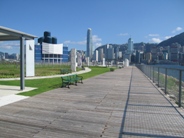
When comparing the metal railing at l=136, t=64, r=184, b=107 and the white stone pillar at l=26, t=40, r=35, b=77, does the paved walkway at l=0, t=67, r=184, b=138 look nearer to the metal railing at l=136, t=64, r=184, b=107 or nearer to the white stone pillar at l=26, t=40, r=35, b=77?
the metal railing at l=136, t=64, r=184, b=107

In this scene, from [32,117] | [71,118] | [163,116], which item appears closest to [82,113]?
[71,118]

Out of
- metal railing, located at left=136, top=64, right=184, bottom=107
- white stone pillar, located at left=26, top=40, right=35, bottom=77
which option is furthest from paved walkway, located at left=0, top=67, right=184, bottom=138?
white stone pillar, located at left=26, top=40, right=35, bottom=77

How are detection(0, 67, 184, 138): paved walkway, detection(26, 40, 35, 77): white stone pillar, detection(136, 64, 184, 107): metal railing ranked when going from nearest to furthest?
detection(0, 67, 184, 138): paved walkway, detection(136, 64, 184, 107): metal railing, detection(26, 40, 35, 77): white stone pillar

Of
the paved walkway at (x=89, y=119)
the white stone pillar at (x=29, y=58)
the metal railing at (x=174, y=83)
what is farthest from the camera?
the white stone pillar at (x=29, y=58)

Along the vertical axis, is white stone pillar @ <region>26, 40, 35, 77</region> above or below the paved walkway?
above

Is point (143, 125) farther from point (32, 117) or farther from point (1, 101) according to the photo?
point (1, 101)

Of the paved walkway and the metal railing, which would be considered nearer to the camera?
the paved walkway

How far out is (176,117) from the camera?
5379mm

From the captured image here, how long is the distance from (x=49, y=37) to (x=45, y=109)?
407 ft

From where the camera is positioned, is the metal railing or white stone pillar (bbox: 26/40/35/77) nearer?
the metal railing

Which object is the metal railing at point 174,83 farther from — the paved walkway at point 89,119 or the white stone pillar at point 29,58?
the white stone pillar at point 29,58

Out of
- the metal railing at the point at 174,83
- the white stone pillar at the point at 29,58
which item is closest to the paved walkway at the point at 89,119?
the metal railing at the point at 174,83

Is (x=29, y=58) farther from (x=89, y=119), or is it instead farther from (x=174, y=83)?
(x=89, y=119)

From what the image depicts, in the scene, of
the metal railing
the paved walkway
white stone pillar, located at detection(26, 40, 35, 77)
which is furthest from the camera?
white stone pillar, located at detection(26, 40, 35, 77)
